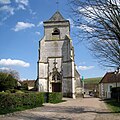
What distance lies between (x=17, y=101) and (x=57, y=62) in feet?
95.3

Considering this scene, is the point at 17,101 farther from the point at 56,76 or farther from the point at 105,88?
the point at 105,88

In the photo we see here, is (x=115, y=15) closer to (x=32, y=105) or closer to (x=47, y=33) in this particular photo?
(x=32, y=105)

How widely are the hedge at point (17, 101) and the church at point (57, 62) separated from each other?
23.3 m

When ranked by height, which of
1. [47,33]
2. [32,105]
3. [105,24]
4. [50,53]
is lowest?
[32,105]

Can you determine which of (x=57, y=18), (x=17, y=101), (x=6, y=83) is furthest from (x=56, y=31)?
(x=17, y=101)

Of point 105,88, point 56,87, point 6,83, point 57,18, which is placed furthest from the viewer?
point 105,88

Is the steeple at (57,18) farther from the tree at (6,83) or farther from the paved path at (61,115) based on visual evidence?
the paved path at (61,115)

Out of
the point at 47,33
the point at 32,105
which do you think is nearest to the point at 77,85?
the point at 47,33

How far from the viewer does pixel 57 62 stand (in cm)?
4778

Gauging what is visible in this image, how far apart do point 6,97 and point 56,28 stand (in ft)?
109

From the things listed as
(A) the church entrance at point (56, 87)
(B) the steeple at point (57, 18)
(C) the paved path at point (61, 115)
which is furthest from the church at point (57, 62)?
(C) the paved path at point (61, 115)

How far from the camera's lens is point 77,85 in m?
48.8

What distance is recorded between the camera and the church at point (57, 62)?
4678 centimetres

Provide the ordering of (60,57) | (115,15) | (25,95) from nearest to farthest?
1. (115,15)
2. (25,95)
3. (60,57)
